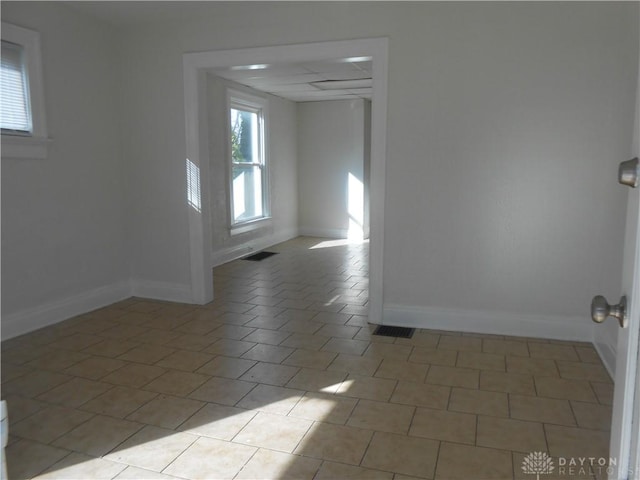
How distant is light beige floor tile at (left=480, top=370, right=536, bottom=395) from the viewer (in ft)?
8.89

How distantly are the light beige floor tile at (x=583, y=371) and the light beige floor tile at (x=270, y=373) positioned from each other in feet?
5.30

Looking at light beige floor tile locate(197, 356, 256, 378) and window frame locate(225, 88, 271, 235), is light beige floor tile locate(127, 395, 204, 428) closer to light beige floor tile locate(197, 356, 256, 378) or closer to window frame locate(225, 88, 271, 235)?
light beige floor tile locate(197, 356, 256, 378)

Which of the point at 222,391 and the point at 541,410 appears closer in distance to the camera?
the point at 541,410

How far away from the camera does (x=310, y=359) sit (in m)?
3.15

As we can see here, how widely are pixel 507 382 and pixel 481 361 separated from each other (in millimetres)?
300

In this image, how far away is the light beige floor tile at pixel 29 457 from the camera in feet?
6.59

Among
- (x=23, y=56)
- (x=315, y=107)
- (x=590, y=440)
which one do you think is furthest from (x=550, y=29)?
(x=315, y=107)

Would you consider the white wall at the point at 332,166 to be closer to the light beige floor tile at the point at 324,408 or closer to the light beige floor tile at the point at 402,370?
the light beige floor tile at the point at 402,370

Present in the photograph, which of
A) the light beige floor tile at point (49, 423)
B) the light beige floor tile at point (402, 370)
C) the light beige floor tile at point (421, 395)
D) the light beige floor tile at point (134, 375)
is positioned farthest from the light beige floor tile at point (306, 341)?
the light beige floor tile at point (49, 423)

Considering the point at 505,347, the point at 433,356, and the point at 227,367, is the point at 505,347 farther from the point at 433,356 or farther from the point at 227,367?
the point at 227,367

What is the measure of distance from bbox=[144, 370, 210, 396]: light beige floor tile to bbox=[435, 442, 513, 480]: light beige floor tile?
140 centimetres

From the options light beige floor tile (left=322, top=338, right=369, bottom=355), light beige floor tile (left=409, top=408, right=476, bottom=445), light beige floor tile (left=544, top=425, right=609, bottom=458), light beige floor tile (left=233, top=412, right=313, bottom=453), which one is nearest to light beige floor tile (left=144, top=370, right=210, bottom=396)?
light beige floor tile (left=233, top=412, right=313, bottom=453)

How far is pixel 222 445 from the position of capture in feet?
7.19

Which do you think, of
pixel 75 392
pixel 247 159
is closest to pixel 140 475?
pixel 75 392
